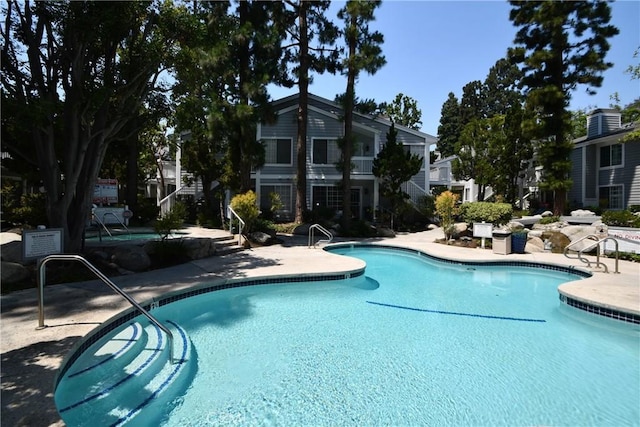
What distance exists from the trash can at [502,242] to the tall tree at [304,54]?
9.87 metres

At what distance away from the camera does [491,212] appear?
1522 cm

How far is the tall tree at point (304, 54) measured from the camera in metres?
18.0

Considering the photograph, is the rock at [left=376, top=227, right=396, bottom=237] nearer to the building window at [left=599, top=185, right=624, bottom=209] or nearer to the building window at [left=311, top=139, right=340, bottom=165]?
the building window at [left=311, top=139, right=340, bottom=165]

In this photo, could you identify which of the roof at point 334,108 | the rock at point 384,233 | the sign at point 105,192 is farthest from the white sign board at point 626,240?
the sign at point 105,192

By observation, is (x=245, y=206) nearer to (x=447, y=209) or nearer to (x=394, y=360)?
(x=394, y=360)

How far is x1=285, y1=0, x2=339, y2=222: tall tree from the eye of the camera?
59.2 feet

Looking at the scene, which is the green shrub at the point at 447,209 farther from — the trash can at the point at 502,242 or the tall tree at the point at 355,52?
the tall tree at the point at 355,52

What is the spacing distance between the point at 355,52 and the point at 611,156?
1768 cm

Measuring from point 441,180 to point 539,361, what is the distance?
30.5 metres

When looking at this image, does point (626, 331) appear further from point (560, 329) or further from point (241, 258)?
point (241, 258)

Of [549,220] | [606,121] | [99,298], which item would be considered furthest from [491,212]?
[606,121]

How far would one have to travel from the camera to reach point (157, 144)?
30375 millimetres

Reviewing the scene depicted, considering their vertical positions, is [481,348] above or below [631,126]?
below

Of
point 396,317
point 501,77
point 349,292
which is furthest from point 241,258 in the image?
point 501,77
